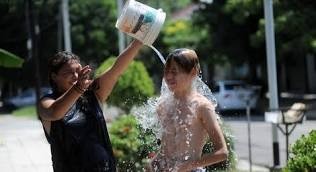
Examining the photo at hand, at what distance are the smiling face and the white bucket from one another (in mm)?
234

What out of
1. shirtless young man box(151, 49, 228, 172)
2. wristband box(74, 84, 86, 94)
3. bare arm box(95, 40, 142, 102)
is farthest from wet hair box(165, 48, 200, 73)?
wristband box(74, 84, 86, 94)

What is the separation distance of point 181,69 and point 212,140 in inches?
15.6

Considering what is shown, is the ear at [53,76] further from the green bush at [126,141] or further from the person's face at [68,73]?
the green bush at [126,141]

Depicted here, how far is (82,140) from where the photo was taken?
139 inches

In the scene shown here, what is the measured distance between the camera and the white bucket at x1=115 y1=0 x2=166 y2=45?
3561mm

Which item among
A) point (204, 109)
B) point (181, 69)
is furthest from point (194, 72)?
point (204, 109)

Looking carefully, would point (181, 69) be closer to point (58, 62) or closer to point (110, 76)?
point (110, 76)

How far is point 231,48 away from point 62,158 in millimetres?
27358

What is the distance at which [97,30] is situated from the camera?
1855 inches

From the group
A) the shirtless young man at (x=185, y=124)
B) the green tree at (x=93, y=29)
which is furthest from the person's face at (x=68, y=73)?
the green tree at (x=93, y=29)

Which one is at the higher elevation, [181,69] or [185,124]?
[181,69]

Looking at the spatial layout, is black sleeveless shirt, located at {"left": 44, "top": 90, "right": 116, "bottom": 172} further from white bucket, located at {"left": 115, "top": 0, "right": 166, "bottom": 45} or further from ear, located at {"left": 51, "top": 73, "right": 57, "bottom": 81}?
white bucket, located at {"left": 115, "top": 0, "right": 166, "bottom": 45}

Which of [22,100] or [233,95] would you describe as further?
[22,100]

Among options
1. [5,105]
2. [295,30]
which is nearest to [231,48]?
[295,30]
